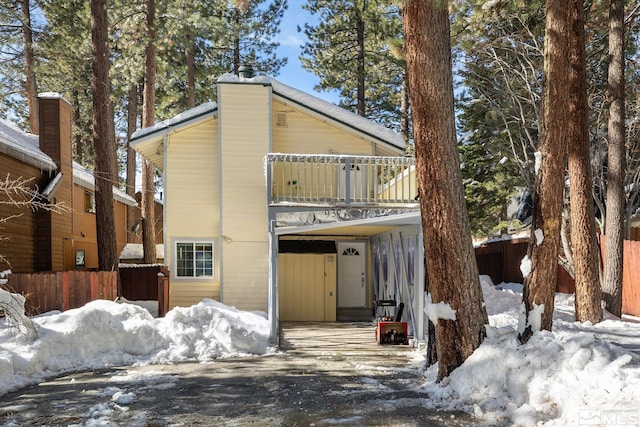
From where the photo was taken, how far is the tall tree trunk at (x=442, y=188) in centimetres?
671

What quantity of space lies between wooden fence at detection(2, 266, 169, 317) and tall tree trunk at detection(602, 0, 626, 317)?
11673 mm

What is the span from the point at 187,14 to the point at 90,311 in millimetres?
12297

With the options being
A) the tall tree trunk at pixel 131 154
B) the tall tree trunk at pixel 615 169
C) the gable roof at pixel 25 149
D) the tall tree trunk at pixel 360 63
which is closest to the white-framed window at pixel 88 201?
the gable roof at pixel 25 149

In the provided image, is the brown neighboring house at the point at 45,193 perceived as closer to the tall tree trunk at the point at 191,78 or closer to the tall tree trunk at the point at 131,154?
the tall tree trunk at the point at 191,78

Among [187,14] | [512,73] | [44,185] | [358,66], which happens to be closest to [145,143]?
[44,185]

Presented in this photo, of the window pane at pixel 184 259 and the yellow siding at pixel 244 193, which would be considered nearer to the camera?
the yellow siding at pixel 244 193

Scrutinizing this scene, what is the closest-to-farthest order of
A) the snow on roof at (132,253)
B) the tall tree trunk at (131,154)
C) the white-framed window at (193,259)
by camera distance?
the white-framed window at (193,259)
the snow on roof at (132,253)
the tall tree trunk at (131,154)

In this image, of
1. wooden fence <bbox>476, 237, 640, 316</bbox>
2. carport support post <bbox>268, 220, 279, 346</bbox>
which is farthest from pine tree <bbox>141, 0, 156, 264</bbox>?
wooden fence <bbox>476, 237, 640, 316</bbox>

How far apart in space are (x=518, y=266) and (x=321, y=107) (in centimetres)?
1151

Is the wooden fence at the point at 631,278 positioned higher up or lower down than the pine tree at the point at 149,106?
lower down

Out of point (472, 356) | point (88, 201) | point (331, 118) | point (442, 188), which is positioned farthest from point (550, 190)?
point (88, 201)

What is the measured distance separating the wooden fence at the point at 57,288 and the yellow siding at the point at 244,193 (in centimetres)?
343

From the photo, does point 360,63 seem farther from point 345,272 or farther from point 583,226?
point 583,226

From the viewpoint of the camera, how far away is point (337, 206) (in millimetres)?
11516
